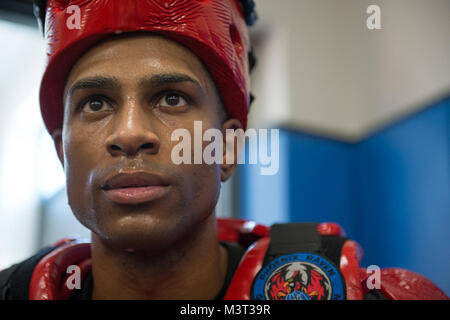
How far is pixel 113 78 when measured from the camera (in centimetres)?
102

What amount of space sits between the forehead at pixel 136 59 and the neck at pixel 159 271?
30 centimetres

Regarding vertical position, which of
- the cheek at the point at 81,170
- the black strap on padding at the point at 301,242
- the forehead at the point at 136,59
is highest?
the forehead at the point at 136,59

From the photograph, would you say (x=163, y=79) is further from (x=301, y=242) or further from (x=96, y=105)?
(x=301, y=242)

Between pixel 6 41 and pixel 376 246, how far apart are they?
2.47 m

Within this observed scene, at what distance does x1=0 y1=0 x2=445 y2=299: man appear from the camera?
3.19 feet

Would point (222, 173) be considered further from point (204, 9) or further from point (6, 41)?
point (6, 41)

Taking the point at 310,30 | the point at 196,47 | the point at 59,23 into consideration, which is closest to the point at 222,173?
the point at 196,47

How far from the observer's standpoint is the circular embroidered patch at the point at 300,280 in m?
1.02

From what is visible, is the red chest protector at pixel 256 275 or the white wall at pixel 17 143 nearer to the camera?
the red chest protector at pixel 256 275

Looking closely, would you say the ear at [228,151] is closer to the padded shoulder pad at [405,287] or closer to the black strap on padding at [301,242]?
the black strap on padding at [301,242]

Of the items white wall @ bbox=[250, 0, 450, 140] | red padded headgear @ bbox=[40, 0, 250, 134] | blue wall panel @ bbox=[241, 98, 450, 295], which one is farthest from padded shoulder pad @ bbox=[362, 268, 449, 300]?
white wall @ bbox=[250, 0, 450, 140]

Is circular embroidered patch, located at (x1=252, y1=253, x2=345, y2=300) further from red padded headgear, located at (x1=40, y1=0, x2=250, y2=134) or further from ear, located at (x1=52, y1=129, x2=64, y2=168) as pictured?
ear, located at (x1=52, y1=129, x2=64, y2=168)

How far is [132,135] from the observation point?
0.95 meters

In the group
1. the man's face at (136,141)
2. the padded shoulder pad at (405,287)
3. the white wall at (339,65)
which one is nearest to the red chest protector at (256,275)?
the padded shoulder pad at (405,287)
